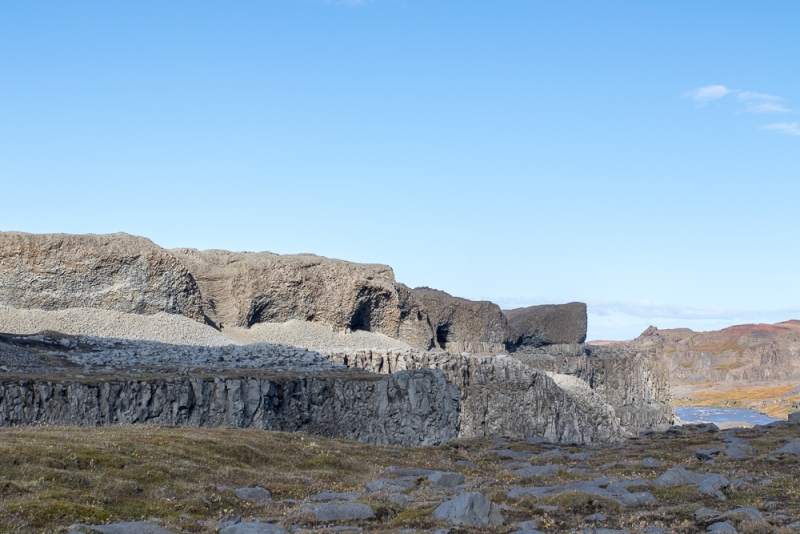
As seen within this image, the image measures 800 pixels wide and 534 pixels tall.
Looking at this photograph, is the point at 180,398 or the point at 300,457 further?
the point at 180,398

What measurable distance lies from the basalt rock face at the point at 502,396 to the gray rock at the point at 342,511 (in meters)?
39.9

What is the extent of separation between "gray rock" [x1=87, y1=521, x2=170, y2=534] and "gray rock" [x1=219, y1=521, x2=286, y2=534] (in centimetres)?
146

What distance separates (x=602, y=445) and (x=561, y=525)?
2730cm

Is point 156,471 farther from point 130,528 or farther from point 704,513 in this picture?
point 704,513

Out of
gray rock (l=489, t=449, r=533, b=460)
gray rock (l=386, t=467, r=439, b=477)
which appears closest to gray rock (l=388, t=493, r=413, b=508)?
gray rock (l=386, t=467, r=439, b=477)

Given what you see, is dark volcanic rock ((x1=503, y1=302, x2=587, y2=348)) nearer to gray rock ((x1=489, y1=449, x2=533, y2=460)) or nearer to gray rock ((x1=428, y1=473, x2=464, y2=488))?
gray rock ((x1=489, y1=449, x2=533, y2=460))

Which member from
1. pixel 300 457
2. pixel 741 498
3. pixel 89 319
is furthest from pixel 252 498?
pixel 89 319

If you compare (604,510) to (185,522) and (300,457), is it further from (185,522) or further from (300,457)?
(300,457)

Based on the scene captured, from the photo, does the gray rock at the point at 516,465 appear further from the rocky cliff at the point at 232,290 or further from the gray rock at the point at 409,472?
the rocky cliff at the point at 232,290

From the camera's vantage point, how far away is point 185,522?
19797 millimetres

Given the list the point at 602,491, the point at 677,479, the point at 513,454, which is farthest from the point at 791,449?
the point at 602,491

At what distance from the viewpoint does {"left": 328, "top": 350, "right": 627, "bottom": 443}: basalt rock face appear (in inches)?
2463

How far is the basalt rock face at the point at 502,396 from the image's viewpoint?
62562 millimetres

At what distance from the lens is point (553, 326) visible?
135 m
